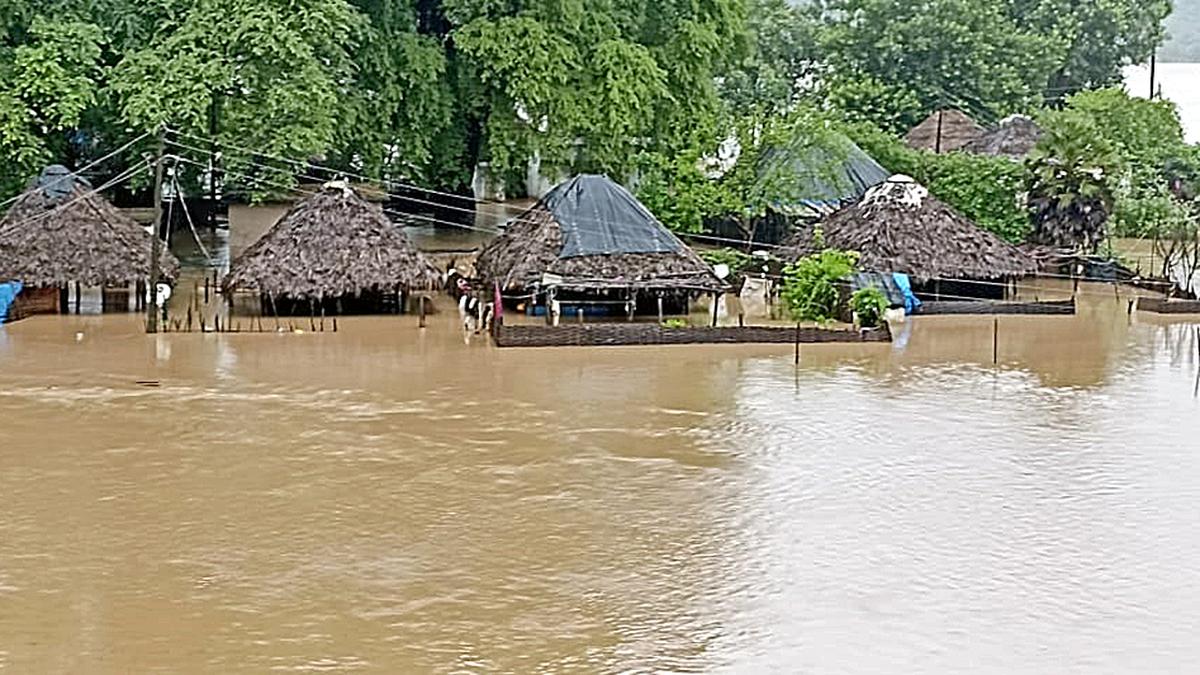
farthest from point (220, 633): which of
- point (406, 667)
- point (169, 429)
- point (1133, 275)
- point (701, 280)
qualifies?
point (1133, 275)

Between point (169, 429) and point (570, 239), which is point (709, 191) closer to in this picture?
point (570, 239)

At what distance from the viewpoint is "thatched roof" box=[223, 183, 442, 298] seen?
67.1 feet

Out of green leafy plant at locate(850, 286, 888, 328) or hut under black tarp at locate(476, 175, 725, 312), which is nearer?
green leafy plant at locate(850, 286, 888, 328)

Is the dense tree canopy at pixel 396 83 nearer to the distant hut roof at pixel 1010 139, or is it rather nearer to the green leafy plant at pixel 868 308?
the distant hut roof at pixel 1010 139

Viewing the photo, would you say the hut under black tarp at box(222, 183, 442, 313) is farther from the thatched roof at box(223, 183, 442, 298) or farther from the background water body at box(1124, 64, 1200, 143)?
the background water body at box(1124, 64, 1200, 143)

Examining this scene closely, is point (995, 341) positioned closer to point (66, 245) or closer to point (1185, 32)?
point (66, 245)

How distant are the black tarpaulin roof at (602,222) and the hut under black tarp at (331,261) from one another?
1.98m

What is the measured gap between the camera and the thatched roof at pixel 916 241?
893 inches

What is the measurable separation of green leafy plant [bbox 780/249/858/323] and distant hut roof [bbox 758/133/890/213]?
5.18 metres

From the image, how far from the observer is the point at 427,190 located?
2595cm

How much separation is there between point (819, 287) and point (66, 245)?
10191 mm

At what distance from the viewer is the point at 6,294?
20297mm

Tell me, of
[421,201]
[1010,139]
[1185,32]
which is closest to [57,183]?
[421,201]

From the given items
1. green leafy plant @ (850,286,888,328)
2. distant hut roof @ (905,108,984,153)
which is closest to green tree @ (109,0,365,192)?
green leafy plant @ (850,286,888,328)
